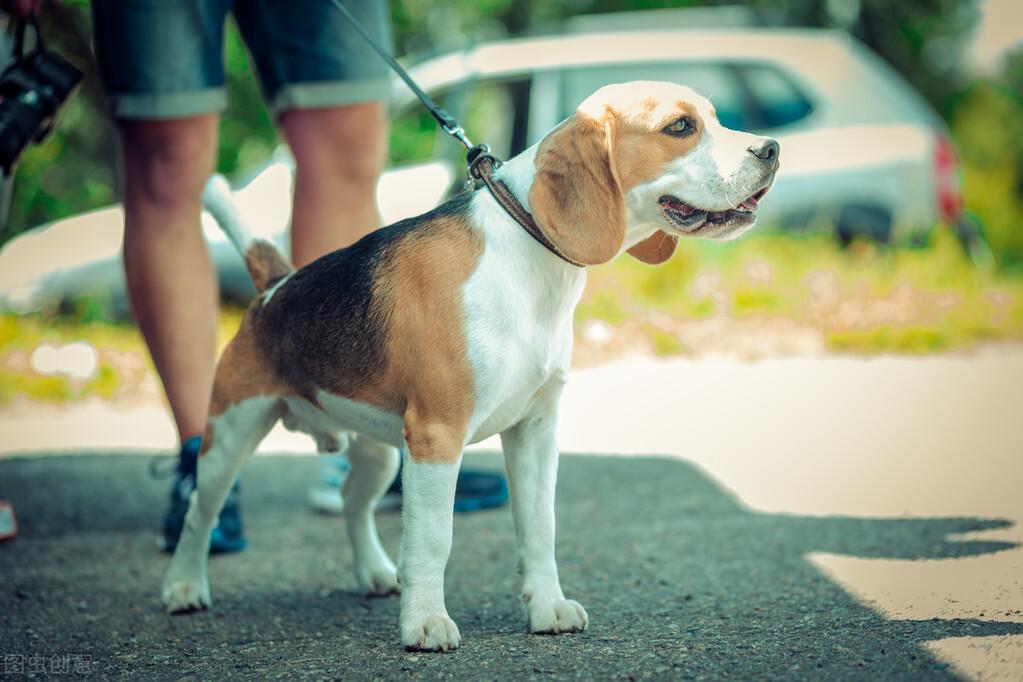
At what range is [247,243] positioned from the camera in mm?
3445

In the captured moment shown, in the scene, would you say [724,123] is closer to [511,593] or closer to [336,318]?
[511,593]

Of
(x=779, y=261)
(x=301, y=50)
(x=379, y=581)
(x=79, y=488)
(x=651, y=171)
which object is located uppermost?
(x=301, y=50)

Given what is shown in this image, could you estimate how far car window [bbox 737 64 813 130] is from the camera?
8.59 meters

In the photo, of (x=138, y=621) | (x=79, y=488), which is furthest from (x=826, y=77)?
(x=138, y=621)

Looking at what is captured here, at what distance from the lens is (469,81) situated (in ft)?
28.2

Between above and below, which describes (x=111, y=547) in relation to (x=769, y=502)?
below

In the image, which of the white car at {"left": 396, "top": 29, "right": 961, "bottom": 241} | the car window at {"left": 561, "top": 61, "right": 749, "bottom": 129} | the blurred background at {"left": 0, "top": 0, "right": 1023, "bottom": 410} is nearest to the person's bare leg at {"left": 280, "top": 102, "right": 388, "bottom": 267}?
the blurred background at {"left": 0, "top": 0, "right": 1023, "bottom": 410}

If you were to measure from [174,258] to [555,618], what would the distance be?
6.09ft

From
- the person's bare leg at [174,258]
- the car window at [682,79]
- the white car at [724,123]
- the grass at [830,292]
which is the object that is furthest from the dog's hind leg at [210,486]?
the car window at [682,79]

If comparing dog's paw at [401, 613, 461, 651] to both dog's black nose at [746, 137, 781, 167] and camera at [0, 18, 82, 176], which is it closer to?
dog's black nose at [746, 137, 781, 167]

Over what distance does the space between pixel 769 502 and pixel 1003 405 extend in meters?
1.90

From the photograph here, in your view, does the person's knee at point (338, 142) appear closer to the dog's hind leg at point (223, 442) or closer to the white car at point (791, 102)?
the dog's hind leg at point (223, 442)

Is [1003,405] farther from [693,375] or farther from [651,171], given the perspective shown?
[651,171]

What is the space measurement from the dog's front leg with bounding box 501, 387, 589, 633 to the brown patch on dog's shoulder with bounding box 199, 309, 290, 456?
2.21 feet
